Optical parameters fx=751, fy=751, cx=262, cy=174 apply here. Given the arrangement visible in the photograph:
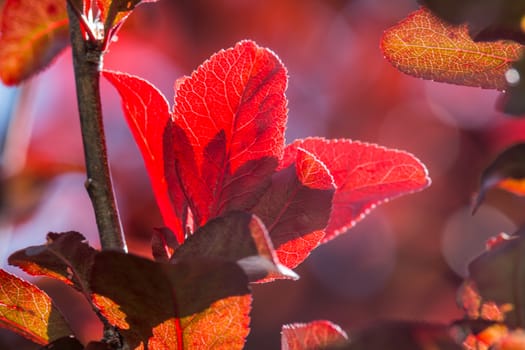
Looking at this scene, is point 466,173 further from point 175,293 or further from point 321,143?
point 175,293

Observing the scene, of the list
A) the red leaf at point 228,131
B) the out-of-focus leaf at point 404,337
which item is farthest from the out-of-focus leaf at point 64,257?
the out-of-focus leaf at point 404,337

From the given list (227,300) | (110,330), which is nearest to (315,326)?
(227,300)

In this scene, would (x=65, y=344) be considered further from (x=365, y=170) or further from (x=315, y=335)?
(x=365, y=170)

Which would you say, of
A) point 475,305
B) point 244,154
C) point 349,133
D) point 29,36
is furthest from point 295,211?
point 349,133

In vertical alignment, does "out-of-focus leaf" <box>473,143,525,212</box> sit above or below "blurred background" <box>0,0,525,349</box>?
above

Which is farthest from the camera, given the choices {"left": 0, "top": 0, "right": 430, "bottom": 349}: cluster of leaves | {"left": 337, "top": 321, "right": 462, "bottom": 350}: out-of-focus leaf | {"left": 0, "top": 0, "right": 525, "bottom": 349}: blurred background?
{"left": 0, "top": 0, "right": 525, "bottom": 349}: blurred background

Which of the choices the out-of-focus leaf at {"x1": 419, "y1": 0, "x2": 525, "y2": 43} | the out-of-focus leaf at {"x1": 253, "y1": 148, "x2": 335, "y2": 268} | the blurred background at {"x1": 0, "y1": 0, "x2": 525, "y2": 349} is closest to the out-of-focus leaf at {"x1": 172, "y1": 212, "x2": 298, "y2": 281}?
the out-of-focus leaf at {"x1": 253, "y1": 148, "x2": 335, "y2": 268}

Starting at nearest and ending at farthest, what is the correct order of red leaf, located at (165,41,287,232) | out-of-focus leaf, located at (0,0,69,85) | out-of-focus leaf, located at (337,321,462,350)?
out-of-focus leaf, located at (337,321,462,350) → red leaf, located at (165,41,287,232) → out-of-focus leaf, located at (0,0,69,85)

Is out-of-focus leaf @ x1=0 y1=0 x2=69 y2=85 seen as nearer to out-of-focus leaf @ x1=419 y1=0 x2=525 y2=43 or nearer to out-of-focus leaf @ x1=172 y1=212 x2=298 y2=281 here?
out-of-focus leaf @ x1=172 y1=212 x2=298 y2=281

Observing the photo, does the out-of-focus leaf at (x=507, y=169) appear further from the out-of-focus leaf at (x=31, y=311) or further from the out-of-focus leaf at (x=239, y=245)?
the out-of-focus leaf at (x=31, y=311)
